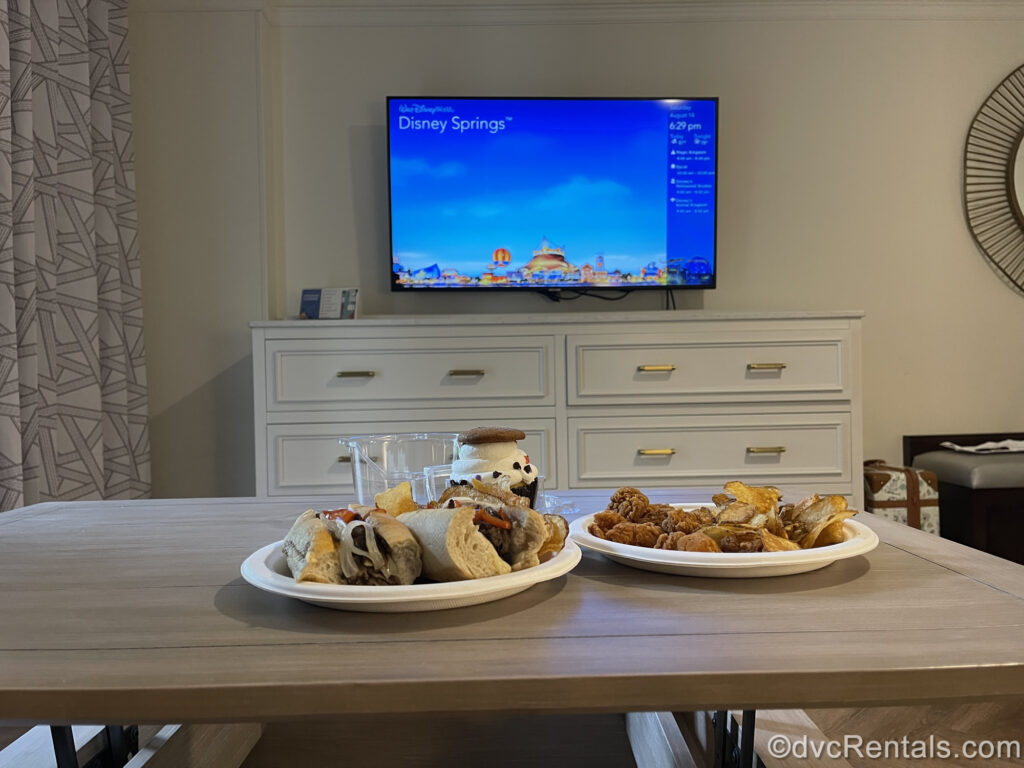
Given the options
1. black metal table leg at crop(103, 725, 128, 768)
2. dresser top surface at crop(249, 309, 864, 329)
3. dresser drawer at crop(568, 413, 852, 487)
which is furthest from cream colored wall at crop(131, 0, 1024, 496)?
black metal table leg at crop(103, 725, 128, 768)

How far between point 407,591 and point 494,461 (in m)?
0.35

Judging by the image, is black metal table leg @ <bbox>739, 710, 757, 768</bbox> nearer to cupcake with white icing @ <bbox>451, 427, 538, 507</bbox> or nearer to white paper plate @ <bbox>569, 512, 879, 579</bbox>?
white paper plate @ <bbox>569, 512, 879, 579</bbox>

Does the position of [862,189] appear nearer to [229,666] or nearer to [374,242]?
[374,242]

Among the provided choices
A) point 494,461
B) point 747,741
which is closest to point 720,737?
point 747,741

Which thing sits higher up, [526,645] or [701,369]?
[701,369]

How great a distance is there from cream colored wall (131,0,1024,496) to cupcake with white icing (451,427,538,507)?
2317 mm

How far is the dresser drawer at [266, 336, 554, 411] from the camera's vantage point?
2723 mm

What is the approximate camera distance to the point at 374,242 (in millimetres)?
3266

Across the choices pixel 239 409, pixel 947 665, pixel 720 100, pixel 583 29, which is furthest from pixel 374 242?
pixel 947 665

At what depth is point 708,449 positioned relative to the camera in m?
2.77

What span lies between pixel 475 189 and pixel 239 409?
1.30 m

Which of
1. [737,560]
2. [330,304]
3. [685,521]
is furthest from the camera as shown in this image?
[330,304]

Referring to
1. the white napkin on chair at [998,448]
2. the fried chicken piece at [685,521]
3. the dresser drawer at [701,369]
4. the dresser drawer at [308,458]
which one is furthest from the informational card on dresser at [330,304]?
the white napkin on chair at [998,448]

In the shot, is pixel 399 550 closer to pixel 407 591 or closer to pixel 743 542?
pixel 407 591
